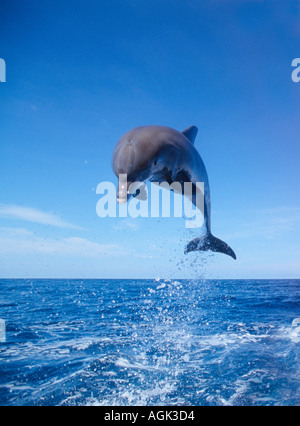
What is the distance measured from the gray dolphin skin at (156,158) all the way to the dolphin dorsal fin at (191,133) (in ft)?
4.15

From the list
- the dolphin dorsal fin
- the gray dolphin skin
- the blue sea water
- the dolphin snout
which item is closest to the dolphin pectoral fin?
the gray dolphin skin

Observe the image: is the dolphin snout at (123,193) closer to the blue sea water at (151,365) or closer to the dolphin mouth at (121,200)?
the dolphin mouth at (121,200)

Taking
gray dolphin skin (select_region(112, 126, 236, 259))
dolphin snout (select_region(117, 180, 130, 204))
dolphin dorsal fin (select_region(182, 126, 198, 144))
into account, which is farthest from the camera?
dolphin dorsal fin (select_region(182, 126, 198, 144))

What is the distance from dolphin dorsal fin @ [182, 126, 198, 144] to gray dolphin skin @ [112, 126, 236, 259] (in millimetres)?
1264

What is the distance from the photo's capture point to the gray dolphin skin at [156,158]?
3135 millimetres

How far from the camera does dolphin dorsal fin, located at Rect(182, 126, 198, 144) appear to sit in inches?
223

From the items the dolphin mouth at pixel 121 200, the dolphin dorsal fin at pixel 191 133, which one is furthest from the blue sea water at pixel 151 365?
the dolphin dorsal fin at pixel 191 133

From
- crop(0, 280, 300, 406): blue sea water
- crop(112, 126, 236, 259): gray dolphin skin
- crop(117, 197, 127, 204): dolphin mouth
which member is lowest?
crop(0, 280, 300, 406): blue sea water

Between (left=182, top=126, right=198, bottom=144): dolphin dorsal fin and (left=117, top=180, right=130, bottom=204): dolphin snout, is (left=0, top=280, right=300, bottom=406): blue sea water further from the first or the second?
(left=182, top=126, right=198, bottom=144): dolphin dorsal fin

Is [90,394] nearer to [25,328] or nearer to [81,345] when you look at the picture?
[81,345]

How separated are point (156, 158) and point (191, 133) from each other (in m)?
2.75

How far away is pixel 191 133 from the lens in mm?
5832

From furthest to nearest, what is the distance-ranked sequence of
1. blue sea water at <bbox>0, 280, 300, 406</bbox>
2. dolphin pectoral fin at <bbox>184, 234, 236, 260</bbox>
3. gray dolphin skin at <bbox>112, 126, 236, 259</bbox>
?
dolphin pectoral fin at <bbox>184, 234, 236, 260</bbox> < blue sea water at <bbox>0, 280, 300, 406</bbox> < gray dolphin skin at <bbox>112, 126, 236, 259</bbox>
